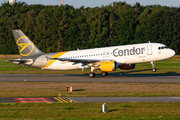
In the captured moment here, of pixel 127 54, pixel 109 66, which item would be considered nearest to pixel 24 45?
pixel 109 66

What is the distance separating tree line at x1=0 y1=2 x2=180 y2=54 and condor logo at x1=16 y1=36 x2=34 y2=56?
70459 mm

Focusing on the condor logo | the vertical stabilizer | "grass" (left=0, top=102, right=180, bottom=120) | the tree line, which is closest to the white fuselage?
the vertical stabilizer

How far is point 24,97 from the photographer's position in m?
24.0

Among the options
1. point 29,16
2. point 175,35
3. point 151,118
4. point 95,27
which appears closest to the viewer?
point 151,118

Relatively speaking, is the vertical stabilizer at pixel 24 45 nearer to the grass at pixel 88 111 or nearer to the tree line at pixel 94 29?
the grass at pixel 88 111

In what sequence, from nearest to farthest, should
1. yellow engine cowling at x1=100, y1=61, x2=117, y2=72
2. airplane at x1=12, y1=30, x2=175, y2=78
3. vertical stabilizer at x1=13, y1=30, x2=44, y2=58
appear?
1. yellow engine cowling at x1=100, y1=61, x2=117, y2=72
2. airplane at x1=12, y1=30, x2=175, y2=78
3. vertical stabilizer at x1=13, y1=30, x2=44, y2=58

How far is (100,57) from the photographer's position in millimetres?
43062

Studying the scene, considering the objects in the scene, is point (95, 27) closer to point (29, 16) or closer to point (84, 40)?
point (84, 40)

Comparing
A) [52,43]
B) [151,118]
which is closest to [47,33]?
[52,43]

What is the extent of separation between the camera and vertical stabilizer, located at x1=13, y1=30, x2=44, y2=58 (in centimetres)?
4541

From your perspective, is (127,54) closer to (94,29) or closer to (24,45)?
(24,45)

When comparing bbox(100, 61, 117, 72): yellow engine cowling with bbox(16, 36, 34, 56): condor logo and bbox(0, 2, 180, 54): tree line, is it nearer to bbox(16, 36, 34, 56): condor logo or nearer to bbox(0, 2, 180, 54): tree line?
bbox(16, 36, 34, 56): condor logo

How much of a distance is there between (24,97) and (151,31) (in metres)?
95.9

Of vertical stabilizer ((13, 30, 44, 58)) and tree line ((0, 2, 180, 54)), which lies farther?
tree line ((0, 2, 180, 54))
